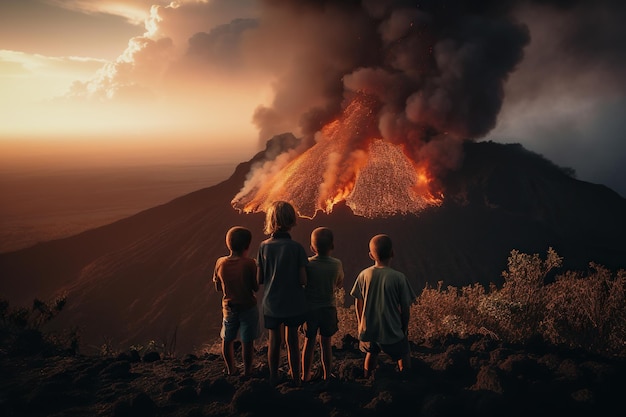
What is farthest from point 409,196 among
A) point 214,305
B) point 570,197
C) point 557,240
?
point 570,197

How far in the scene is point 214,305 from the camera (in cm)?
2669

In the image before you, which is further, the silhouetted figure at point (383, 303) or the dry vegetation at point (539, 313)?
the dry vegetation at point (539, 313)

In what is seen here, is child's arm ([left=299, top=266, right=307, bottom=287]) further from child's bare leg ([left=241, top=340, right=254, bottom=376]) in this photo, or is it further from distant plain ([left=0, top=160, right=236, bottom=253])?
distant plain ([left=0, top=160, right=236, bottom=253])

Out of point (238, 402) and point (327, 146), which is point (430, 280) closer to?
point (327, 146)

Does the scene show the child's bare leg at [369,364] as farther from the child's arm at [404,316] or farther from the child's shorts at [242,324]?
the child's shorts at [242,324]

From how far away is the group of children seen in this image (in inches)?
209

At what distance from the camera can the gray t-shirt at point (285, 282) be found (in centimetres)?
527

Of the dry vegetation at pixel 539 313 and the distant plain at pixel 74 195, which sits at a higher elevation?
the distant plain at pixel 74 195

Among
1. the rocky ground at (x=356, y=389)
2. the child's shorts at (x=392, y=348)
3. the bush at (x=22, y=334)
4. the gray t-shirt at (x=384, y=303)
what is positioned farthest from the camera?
the bush at (x=22, y=334)

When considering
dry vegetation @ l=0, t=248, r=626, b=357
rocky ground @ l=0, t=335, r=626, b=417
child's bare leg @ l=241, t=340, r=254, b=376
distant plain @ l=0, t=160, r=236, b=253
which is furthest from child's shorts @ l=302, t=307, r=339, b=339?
distant plain @ l=0, t=160, r=236, b=253

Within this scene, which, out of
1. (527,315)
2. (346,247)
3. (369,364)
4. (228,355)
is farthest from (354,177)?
(369,364)

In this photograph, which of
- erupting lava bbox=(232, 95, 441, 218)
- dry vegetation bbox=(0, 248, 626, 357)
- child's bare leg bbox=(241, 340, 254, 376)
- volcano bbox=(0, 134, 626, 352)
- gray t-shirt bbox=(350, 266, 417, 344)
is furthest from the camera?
erupting lava bbox=(232, 95, 441, 218)

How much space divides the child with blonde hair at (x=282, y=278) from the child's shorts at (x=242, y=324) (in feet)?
1.04

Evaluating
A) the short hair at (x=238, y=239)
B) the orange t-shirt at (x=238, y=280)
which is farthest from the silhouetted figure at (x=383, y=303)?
the short hair at (x=238, y=239)
